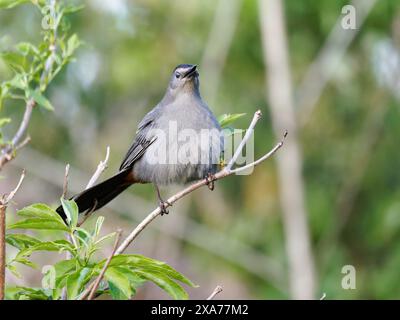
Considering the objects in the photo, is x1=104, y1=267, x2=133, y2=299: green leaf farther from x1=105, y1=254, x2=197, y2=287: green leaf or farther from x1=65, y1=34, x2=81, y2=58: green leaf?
x1=65, y1=34, x2=81, y2=58: green leaf

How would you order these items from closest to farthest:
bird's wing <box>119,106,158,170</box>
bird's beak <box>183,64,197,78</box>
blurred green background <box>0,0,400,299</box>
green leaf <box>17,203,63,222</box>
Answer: green leaf <box>17,203,63,222</box>, bird's wing <box>119,106,158,170</box>, bird's beak <box>183,64,197,78</box>, blurred green background <box>0,0,400,299</box>

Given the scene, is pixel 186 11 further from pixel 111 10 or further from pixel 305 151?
pixel 305 151

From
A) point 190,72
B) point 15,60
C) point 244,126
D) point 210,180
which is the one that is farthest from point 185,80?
point 244,126

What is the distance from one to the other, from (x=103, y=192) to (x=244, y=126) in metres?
4.98

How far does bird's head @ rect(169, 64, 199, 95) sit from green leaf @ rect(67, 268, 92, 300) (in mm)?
2769

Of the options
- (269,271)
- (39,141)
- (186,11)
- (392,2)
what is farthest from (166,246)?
(392,2)

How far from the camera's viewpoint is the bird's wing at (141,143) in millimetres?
4668

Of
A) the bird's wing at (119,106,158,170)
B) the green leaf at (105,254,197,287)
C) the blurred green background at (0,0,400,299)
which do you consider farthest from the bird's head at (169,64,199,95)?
the blurred green background at (0,0,400,299)

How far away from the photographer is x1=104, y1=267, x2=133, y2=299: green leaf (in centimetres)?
214

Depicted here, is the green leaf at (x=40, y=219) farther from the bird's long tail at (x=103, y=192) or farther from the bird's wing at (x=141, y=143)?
the bird's wing at (x=141, y=143)

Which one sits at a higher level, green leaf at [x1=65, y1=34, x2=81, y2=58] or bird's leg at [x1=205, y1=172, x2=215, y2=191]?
green leaf at [x1=65, y1=34, x2=81, y2=58]

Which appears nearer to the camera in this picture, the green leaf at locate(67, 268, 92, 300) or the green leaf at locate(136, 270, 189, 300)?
the green leaf at locate(67, 268, 92, 300)

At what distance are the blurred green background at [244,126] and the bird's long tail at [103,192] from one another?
14.9ft
